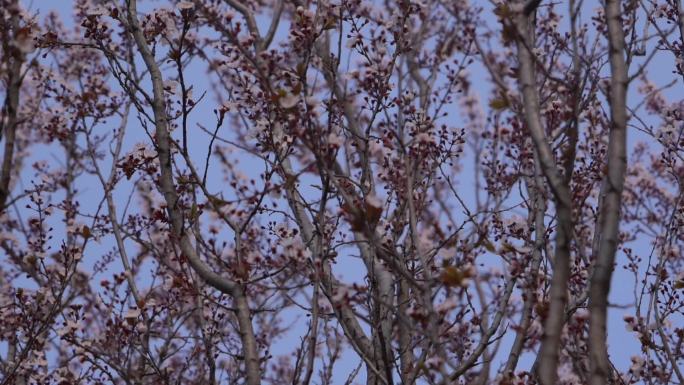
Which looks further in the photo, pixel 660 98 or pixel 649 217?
pixel 660 98

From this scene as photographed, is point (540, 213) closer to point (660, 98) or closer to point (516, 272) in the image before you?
point (516, 272)

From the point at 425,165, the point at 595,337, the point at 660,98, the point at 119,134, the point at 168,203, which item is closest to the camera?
the point at 595,337

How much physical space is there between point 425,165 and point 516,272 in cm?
171

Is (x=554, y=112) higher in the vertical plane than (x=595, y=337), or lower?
higher

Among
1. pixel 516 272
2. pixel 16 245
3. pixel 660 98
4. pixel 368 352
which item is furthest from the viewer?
pixel 660 98

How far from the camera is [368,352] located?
4.81 metres

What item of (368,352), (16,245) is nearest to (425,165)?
(368,352)

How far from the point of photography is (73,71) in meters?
10.1

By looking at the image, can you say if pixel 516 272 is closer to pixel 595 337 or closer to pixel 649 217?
pixel 595 337

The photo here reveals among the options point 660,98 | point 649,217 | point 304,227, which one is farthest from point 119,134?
point 660,98

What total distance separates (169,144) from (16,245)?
6.05m

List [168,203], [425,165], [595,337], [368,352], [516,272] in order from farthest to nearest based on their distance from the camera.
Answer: [425,165] < [368,352] < [168,203] < [516,272] < [595,337]

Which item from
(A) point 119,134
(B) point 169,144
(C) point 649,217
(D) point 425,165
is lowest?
(B) point 169,144

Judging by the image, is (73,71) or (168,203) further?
(73,71)
